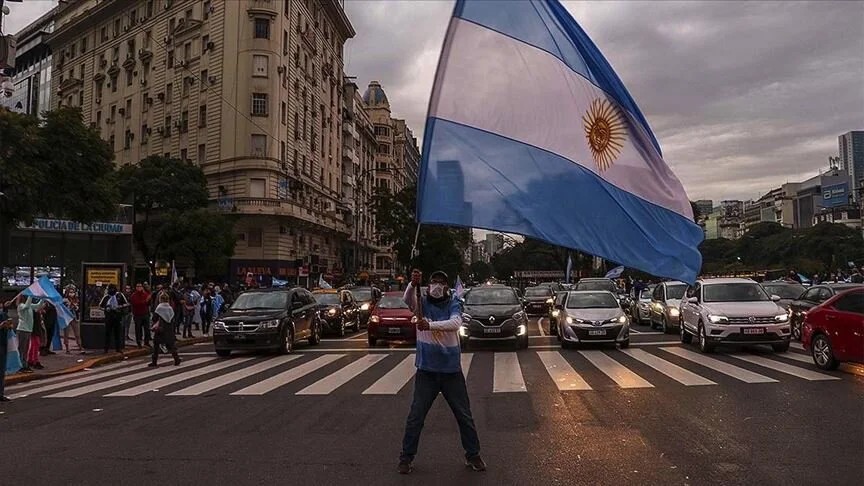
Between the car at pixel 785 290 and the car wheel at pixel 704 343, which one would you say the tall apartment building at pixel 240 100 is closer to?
the car at pixel 785 290

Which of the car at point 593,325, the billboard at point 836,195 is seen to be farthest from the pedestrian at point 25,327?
the billboard at point 836,195

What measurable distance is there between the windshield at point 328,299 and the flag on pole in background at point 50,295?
8.46 meters

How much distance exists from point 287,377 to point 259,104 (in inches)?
1623

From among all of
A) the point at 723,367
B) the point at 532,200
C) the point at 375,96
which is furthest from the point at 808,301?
the point at 375,96

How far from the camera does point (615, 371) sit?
12367 mm

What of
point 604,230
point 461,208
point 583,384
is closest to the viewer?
point 461,208

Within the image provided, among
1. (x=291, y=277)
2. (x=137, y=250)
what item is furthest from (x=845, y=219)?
(x=137, y=250)

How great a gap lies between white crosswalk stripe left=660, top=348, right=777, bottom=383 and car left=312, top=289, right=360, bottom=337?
11217mm

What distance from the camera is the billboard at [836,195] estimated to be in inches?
4658

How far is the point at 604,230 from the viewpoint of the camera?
5.91 m

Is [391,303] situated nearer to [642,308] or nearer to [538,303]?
[642,308]

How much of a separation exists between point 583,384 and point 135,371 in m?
9.44

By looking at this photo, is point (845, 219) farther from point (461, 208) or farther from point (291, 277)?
point (461, 208)

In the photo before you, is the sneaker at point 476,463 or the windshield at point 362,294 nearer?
the sneaker at point 476,463
